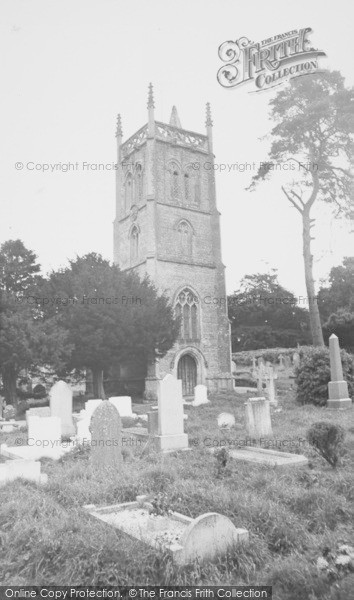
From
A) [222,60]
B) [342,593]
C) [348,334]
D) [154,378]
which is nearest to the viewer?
[342,593]

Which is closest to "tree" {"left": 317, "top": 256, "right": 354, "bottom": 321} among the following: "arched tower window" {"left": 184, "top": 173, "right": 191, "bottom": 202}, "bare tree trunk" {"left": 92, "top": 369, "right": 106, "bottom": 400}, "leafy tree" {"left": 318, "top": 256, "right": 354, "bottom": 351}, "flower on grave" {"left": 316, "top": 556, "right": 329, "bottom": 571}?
"leafy tree" {"left": 318, "top": 256, "right": 354, "bottom": 351}

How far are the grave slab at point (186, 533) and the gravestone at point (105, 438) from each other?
323 cm

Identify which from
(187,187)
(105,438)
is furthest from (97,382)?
(105,438)

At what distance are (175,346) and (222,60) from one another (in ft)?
70.8

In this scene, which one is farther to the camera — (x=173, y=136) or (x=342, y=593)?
(x=173, y=136)

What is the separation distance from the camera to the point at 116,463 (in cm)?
820

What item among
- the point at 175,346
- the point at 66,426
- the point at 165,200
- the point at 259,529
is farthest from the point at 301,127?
the point at 259,529

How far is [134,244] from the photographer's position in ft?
112

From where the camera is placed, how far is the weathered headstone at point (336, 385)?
16.4m

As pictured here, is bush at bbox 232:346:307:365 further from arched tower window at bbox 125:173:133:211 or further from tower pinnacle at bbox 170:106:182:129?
tower pinnacle at bbox 170:106:182:129

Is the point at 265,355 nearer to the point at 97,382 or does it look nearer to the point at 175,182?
the point at 175,182

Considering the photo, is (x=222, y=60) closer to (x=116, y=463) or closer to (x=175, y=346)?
(x=116, y=463)

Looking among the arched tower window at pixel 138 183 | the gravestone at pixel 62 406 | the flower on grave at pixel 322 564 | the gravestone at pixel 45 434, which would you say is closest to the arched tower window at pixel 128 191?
the arched tower window at pixel 138 183

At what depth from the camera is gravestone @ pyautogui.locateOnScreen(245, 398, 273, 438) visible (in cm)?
1086
